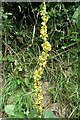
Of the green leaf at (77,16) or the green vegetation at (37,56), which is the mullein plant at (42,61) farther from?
the green vegetation at (37,56)

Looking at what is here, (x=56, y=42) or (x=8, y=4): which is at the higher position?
(x=8, y=4)

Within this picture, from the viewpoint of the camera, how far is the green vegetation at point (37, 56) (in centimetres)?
206

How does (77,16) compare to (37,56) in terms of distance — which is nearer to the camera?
(77,16)

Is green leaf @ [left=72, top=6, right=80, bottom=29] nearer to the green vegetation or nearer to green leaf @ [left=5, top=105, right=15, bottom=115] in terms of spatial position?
green leaf @ [left=5, top=105, right=15, bottom=115]

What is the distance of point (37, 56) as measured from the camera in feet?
7.86

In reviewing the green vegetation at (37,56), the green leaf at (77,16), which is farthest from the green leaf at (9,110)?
the green vegetation at (37,56)

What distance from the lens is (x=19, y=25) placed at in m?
2.60

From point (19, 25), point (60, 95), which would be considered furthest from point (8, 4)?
point (60, 95)

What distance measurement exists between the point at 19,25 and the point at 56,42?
379 millimetres

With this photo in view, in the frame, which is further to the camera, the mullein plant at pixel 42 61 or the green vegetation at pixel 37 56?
the green vegetation at pixel 37 56

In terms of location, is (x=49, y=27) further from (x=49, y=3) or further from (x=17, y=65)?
(x=17, y=65)

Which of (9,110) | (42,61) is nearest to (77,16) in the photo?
(42,61)

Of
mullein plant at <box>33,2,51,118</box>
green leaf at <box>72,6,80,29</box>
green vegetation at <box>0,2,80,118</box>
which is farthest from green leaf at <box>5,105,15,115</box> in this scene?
green vegetation at <box>0,2,80,118</box>

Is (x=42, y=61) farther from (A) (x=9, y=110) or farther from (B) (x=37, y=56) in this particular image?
(B) (x=37, y=56)
